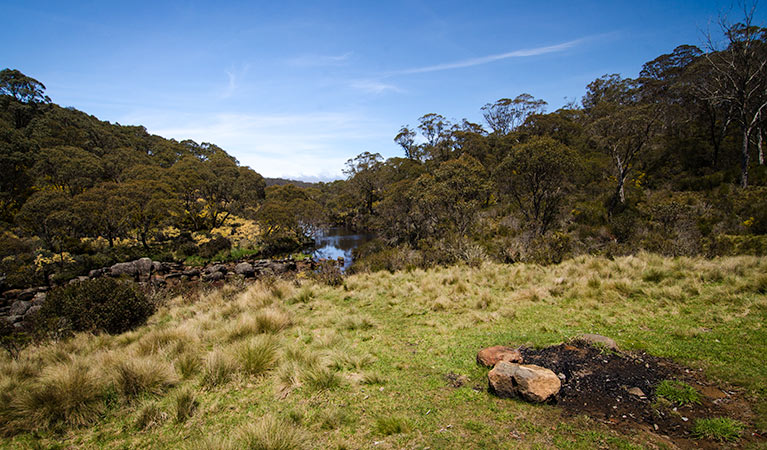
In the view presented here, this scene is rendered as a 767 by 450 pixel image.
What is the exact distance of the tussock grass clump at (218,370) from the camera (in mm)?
4406

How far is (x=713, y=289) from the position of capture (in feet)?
21.1

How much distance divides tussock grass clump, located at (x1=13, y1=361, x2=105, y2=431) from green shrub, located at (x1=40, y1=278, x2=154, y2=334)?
14.9 ft

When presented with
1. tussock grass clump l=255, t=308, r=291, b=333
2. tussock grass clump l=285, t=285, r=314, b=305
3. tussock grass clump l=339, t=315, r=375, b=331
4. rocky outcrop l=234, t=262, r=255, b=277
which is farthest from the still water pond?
tussock grass clump l=339, t=315, r=375, b=331

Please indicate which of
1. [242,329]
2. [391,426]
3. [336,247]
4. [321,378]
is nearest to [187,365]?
[242,329]

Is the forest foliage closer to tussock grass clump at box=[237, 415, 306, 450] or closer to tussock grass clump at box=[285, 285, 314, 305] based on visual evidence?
tussock grass clump at box=[285, 285, 314, 305]

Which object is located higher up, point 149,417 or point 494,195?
point 494,195

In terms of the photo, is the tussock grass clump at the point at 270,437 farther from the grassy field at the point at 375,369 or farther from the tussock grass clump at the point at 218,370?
the tussock grass clump at the point at 218,370

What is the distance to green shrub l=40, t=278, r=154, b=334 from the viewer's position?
7684mm

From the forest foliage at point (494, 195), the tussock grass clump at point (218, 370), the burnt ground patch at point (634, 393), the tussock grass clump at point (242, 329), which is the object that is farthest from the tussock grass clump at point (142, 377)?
the forest foliage at point (494, 195)

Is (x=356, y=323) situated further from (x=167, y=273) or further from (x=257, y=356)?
(x=167, y=273)

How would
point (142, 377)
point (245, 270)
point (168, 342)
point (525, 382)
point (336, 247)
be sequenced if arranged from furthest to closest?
point (336, 247) < point (245, 270) < point (168, 342) < point (142, 377) < point (525, 382)

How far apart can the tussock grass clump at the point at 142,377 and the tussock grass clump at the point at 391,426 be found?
3.32 metres

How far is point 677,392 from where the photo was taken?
330 cm

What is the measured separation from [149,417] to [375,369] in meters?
3.03
